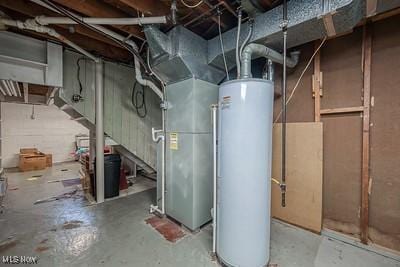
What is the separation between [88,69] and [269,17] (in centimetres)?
294

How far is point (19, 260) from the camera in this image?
70.5 inches

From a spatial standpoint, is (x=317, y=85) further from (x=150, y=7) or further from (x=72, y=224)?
(x=72, y=224)

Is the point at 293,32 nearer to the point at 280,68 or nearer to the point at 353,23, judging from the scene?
the point at 353,23

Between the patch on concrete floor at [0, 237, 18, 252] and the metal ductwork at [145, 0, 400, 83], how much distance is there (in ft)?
8.44

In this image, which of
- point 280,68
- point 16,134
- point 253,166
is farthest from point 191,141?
point 16,134

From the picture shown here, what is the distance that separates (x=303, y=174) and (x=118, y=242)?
2361 mm

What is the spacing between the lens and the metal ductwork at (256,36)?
4.84 ft

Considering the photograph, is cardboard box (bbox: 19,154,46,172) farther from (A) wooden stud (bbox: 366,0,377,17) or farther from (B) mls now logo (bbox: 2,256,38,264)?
(A) wooden stud (bbox: 366,0,377,17)

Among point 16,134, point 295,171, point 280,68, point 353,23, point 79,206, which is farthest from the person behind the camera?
point 16,134

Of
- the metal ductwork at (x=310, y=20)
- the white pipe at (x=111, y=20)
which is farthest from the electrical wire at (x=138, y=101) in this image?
the metal ductwork at (x=310, y=20)

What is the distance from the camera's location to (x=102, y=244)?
6.81 feet

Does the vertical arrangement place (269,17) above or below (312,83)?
above

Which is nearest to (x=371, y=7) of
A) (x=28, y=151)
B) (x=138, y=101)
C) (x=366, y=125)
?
(x=366, y=125)

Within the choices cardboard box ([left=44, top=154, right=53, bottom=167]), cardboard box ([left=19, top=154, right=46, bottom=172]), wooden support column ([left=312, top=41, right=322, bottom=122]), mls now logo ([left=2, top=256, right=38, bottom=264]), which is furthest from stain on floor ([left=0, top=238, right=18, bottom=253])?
cardboard box ([left=44, top=154, right=53, bottom=167])
